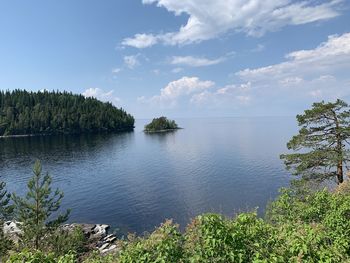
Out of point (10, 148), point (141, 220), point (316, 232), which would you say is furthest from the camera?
point (10, 148)

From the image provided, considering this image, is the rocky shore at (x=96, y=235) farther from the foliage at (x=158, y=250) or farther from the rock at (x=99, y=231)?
the foliage at (x=158, y=250)

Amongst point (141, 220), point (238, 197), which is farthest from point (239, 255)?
point (238, 197)

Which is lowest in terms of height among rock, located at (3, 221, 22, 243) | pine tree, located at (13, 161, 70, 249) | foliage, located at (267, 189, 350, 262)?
rock, located at (3, 221, 22, 243)

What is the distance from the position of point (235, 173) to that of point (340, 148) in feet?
143

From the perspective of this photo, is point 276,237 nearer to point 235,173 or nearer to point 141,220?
point 141,220

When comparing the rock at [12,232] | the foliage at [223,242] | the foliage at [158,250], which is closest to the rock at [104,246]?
the rock at [12,232]

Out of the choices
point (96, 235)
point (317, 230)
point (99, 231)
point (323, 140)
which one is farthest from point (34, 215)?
point (323, 140)

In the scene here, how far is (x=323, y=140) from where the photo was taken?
109ft

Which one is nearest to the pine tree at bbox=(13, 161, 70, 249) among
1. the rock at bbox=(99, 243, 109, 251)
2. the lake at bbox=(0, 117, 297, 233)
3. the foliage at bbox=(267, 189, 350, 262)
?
the rock at bbox=(99, 243, 109, 251)

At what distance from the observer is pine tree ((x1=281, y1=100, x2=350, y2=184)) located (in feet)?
106

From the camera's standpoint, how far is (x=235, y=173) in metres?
75.2

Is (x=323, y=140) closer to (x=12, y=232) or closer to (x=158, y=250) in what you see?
(x=158, y=250)

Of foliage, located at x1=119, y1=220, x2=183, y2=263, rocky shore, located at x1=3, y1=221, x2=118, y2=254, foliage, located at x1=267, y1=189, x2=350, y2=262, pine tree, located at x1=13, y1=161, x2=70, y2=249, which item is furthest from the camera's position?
rocky shore, located at x1=3, y1=221, x2=118, y2=254

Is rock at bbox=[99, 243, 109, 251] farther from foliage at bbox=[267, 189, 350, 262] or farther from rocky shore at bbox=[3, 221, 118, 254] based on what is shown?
foliage at bbox=[267, 189, 350, 262]
